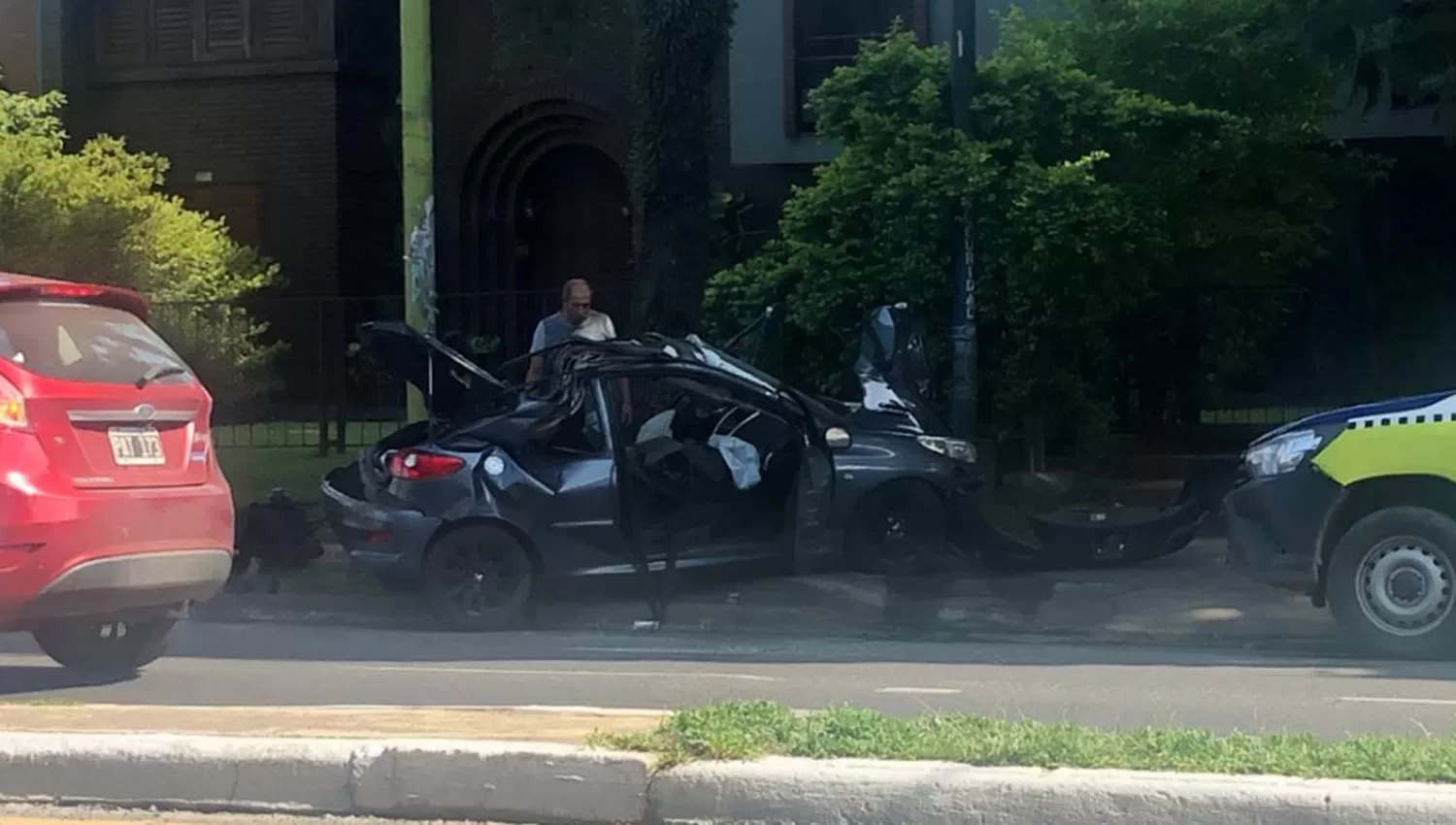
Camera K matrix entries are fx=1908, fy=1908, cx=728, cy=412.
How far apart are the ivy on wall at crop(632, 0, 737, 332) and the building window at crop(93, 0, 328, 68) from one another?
9.55m

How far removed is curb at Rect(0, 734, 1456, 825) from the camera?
5273 millimetres

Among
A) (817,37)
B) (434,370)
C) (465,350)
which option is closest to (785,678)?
(434,370)

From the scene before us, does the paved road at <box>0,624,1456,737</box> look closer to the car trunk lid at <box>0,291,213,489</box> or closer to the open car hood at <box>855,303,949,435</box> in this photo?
the car trunk lid at <box>0,291,213,489</box>

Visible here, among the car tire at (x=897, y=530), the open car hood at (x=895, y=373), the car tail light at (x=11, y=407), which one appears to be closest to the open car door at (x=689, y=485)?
the car tire at (x=897, y=530)

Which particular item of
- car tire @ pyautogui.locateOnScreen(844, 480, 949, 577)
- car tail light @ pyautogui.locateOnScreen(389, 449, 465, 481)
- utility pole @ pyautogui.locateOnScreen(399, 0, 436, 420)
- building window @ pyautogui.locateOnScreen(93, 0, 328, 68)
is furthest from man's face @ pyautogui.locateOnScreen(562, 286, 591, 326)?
building window @ pyautogui.locateOnScreen(93, 0, 328, 68)

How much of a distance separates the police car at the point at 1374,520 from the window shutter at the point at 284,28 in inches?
629

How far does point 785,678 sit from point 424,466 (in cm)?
317

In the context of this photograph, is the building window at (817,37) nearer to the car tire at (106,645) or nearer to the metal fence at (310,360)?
the metal fence at (310,360)

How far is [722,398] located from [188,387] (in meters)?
3.72

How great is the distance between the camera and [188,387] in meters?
8.68

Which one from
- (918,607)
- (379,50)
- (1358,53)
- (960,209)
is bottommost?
(918,607)

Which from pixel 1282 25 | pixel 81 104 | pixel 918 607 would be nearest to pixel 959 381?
pixel 918 607

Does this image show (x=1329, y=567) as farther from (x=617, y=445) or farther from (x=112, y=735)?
(x=112, y=735)

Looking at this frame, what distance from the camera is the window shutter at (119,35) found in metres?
23.7
